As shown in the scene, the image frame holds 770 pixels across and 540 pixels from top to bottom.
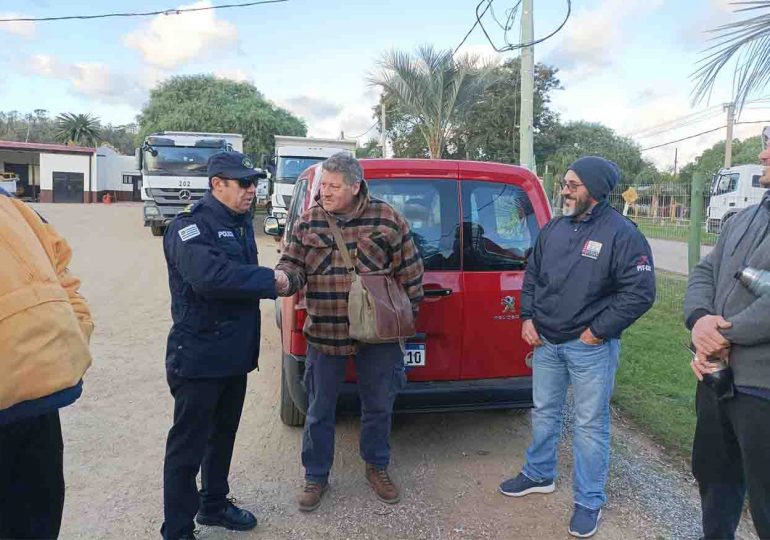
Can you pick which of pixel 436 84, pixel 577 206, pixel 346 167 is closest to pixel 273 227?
pixel 346 167

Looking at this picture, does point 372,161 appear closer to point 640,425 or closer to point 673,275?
point 640,425

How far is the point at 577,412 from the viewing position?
3023mm

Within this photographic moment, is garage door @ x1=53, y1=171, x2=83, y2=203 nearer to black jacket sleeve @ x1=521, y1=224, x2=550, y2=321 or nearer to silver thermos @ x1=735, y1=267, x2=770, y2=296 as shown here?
black jacket sleeve @ x1=521, y1=224, x2=550, y2=321

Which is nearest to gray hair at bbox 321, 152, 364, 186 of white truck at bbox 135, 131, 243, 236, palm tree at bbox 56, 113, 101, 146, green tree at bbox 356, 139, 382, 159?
white truck at bbox 135, 131, 243, 236

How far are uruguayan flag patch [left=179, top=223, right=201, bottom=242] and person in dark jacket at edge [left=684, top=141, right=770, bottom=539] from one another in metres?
2.17

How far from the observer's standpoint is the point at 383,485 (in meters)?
3.25

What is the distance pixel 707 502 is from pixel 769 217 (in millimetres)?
1267

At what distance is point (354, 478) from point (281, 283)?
1407 millimetres

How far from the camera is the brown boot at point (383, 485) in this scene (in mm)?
3221

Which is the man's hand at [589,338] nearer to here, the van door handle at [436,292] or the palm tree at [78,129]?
the van door handle at [436,292]

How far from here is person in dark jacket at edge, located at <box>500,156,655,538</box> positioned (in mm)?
2840

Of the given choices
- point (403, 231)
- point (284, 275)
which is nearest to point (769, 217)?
point (403, 231)

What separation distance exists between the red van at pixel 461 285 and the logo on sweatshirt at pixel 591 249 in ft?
2.29

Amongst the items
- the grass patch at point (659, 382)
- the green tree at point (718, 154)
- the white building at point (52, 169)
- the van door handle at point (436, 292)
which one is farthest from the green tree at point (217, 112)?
the green tree at point (718, 154)
